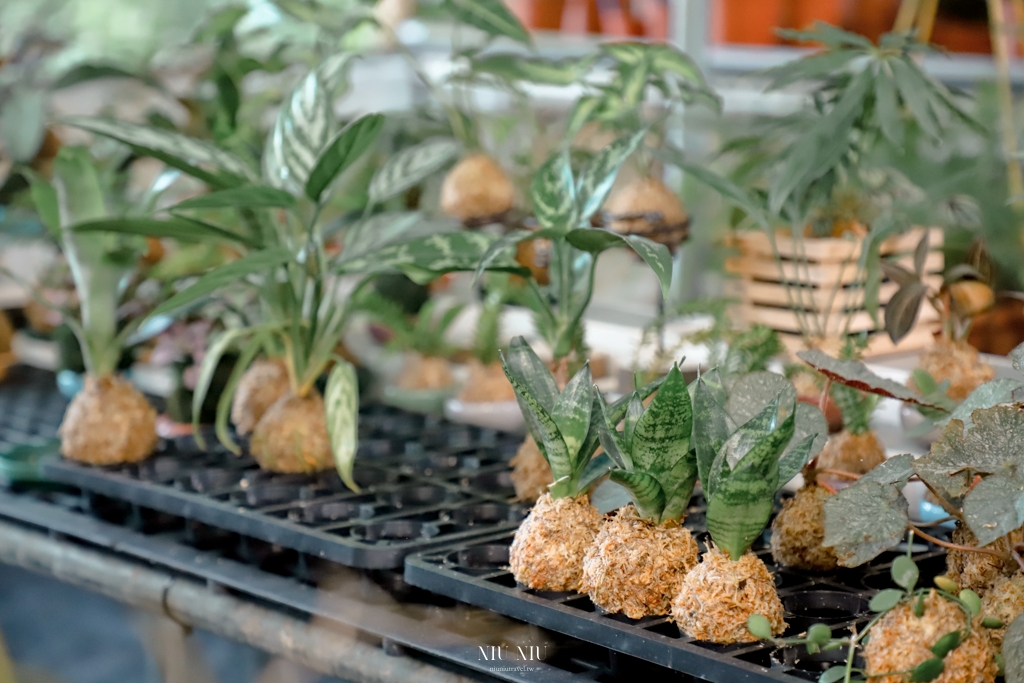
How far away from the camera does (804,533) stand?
0.83 m

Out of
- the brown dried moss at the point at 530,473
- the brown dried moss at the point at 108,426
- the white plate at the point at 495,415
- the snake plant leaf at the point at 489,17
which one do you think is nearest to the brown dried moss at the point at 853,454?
the brown dried moss at the point at 530,473

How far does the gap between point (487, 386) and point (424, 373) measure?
5.1 inches

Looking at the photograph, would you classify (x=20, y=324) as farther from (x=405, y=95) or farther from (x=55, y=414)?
(x=405, y=95)

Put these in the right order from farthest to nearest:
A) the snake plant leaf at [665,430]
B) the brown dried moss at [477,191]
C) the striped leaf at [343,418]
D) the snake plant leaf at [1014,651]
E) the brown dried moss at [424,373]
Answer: the brown dried moss at [424,373], the brown dried moss at [477,191], the striped leaf at [343,418], the snake plant leaf at [665,430], the snake plant leaf at [1014,651]

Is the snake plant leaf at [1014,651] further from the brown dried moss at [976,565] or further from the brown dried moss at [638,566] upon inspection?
the brown dried moss at [638,566]

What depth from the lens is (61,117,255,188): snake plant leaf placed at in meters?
1.01

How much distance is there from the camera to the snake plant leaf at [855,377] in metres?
0.77

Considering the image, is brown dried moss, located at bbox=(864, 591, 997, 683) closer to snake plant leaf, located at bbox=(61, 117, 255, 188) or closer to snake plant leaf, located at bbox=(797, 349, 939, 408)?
snake plant leaf, located at bbox=(797, 349, 939, 408)

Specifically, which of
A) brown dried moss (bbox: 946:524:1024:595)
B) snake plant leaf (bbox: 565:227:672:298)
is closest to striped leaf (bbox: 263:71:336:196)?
snake plant leaf (bbox: 565:227:672:298)

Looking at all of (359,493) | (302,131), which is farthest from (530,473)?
(302,131)

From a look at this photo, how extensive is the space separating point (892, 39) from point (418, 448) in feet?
2.10

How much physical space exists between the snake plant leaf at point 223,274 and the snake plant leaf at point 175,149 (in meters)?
0.10

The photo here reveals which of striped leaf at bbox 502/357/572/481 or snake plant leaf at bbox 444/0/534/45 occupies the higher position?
snake plant leaf at bbox 444/0/534/45

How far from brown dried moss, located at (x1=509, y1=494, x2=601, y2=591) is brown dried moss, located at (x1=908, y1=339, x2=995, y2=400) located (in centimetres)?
45
